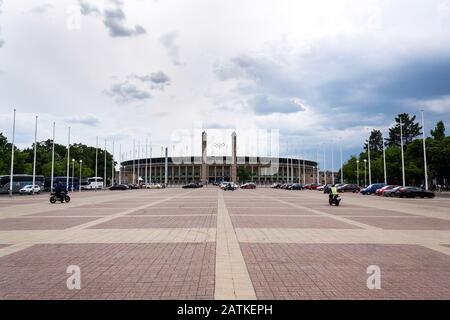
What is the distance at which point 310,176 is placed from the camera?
570ft

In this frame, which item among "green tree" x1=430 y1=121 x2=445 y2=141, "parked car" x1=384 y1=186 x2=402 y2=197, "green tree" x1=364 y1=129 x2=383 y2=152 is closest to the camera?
"parked car" x1=384 y1=186 x2=402 y2=197

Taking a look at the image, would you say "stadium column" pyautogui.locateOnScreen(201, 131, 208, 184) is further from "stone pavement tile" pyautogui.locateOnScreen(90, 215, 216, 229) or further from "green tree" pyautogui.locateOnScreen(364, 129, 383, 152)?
"stone pavement tile" pyautogui.locateOnScreen(90, 215, 216, 229)

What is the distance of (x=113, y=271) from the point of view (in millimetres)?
7543

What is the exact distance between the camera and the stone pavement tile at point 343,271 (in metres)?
6.17

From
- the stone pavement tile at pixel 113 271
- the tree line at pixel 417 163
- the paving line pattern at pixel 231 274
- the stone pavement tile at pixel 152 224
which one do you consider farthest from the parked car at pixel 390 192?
the stone pavement tile at pixel 113 271

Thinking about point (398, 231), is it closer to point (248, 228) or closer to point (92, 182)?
point (248, 228)

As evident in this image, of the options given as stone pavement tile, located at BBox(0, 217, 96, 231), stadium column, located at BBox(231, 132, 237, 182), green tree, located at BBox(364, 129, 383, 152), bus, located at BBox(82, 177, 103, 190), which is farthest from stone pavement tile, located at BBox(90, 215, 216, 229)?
stadium column, located at BBox(231, 132, 237, 182)

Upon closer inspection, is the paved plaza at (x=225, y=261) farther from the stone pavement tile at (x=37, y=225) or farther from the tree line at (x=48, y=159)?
the tree line at (x=48, y=159)

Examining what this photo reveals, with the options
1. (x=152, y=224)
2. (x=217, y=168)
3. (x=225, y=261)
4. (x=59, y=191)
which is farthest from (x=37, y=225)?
(x=217, y=168)

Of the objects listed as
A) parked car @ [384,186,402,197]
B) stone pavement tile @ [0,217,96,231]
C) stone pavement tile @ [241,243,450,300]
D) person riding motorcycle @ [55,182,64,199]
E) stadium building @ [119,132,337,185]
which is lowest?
A: stone pavement tile @ [241,243,450,300]

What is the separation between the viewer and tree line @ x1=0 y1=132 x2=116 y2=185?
69.7 metres

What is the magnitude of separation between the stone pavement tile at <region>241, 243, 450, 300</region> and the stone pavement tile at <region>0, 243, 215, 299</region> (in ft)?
3.89
